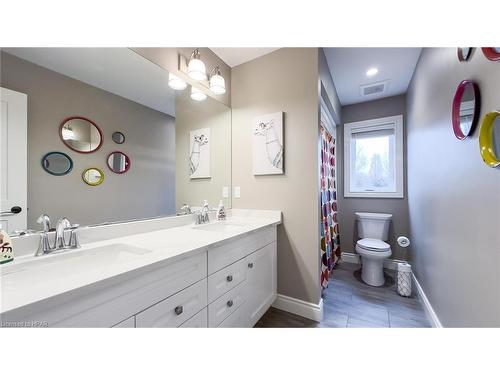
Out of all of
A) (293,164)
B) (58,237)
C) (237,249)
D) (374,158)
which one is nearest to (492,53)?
(293,164)

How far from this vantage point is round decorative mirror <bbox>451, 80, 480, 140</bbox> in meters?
0.89

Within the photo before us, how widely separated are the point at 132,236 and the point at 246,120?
1383mm

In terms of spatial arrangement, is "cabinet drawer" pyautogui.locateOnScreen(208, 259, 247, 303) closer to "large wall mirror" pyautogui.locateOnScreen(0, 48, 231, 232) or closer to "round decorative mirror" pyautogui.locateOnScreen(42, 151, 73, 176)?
"large wall mirror" pyautogui.locateOnScreen(0, 48, 231, 232)

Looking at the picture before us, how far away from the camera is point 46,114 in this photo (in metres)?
0.85

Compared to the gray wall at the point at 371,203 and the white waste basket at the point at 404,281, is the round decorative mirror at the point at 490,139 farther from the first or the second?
the gray wall at the point at 371,203

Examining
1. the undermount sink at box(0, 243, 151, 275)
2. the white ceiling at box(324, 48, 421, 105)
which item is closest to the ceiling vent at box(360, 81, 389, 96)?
the white ceiling at box(324, 48, 421, 105)

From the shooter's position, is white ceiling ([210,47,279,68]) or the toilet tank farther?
the toilet tank

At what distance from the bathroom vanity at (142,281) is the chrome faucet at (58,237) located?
0.15ft

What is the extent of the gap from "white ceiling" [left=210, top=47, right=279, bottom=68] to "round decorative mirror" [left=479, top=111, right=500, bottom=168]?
154 centimetres

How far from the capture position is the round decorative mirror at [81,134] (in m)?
0.91

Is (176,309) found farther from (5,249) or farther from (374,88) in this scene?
(374,88)

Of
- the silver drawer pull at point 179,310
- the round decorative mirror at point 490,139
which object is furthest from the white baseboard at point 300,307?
the round decorative mirror at point 490,139
